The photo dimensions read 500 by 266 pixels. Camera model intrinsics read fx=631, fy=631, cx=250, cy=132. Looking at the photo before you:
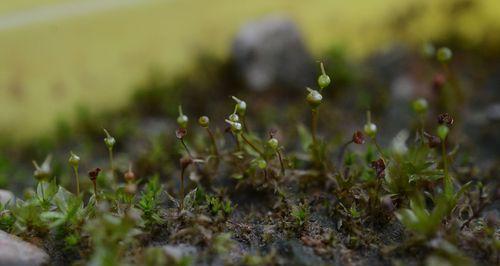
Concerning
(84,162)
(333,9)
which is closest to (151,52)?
(84,162)

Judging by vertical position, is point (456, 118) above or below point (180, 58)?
below

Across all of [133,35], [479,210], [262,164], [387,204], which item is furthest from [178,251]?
[133,35]

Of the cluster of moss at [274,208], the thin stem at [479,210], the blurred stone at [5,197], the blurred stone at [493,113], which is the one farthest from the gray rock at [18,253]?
the blurred stone at [493,113]

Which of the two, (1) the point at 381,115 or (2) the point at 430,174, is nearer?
(2) the point at 430,174

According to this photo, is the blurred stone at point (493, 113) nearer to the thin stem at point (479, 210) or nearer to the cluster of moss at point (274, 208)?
the cluster of moss at point (274, 208)

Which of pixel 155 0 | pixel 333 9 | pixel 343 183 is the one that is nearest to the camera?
pixel 343 183

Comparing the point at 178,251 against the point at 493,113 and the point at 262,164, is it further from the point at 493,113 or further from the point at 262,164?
the point at 493,113

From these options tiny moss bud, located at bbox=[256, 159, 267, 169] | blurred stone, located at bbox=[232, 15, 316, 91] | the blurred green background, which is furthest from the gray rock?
blurred stone, located at bbox=[232, 15, 316, 91]

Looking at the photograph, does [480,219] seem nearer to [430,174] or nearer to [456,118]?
[430,174]

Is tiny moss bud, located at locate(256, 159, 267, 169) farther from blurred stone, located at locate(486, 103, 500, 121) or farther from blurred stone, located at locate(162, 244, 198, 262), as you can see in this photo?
blurred stone, located at locate(486, 103, 500, 121)
